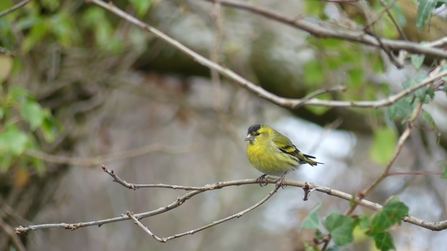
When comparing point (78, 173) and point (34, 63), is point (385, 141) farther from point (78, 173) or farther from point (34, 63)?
Answer: point (78, 173)

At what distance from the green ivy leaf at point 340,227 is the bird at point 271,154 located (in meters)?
1.27

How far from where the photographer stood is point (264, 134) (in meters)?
3.46

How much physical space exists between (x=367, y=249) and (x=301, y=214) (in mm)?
2439

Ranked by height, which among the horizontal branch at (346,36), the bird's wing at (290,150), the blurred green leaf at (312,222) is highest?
the horizontal branch at (346,36)

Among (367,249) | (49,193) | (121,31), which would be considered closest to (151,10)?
(121,31)

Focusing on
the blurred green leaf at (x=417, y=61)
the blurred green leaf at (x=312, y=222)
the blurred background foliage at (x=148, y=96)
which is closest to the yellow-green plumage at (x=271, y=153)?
the blurred background foliage at (x=148, y=96)

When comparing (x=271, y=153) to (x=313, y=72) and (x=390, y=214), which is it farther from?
(x=390, y=214)

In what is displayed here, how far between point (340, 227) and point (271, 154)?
1.46 metres

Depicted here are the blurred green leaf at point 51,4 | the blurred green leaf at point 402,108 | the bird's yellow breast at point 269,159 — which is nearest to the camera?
the blurred green leaf at point 402,108

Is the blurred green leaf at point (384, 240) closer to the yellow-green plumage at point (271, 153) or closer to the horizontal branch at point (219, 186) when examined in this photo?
the horizontal branch at point (219, 186)

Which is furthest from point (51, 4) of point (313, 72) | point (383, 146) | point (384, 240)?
point (384, 240)

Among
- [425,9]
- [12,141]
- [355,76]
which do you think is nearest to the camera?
[425,9]

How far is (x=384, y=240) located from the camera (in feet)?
5.86

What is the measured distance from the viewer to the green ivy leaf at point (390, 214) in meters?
1.69
